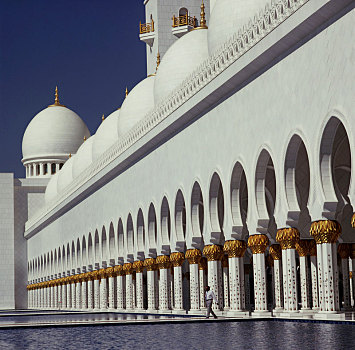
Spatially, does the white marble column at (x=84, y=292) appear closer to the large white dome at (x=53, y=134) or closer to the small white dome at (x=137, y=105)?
the small white dome at (x=137, y=105)

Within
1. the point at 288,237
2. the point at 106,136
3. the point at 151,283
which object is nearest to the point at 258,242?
the point at 288,237

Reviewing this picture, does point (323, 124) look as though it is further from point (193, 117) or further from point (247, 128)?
point (193, 117)

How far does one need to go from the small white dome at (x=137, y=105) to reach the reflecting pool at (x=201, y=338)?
12.8m

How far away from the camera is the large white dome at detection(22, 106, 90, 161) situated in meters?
42.0

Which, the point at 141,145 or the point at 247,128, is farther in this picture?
the point at 141,145

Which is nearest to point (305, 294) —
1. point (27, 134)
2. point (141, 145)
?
point (141, 145)

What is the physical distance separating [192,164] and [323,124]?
6351mm

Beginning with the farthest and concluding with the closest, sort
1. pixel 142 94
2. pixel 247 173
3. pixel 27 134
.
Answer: pixel 27 134
pixel 142 94
pixel 247 173

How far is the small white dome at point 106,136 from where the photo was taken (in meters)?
28.4

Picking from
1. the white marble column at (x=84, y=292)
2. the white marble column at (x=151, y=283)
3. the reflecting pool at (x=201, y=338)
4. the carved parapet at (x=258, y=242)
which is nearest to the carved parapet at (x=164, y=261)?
the white marble column at (x=151, y=283)

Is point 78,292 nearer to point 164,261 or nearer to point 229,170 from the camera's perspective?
point 164,261

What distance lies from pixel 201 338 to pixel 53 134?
33509 mm

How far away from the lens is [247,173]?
48.7 feet

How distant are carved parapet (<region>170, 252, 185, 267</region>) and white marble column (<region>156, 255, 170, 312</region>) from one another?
0.84m
